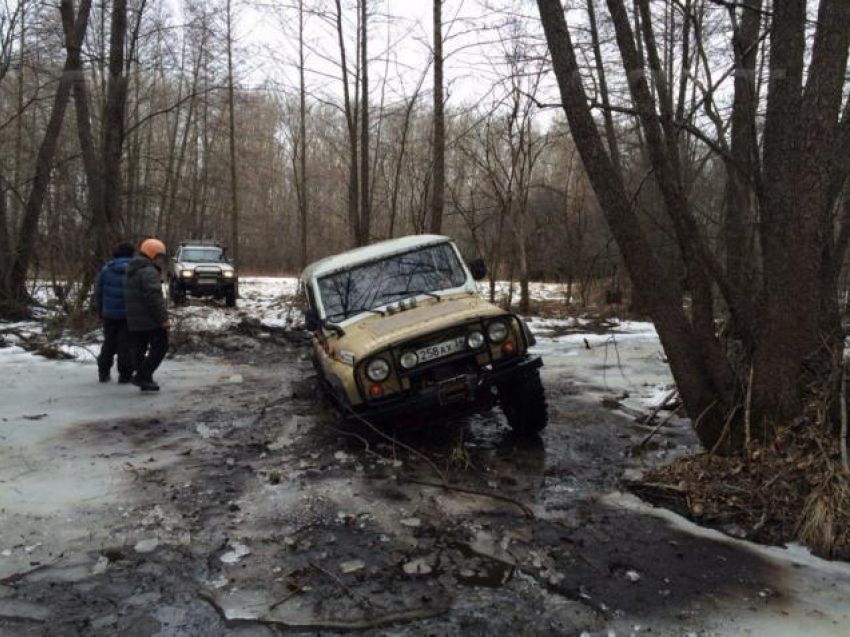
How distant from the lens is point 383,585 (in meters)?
3.12

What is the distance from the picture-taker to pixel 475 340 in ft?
16.1

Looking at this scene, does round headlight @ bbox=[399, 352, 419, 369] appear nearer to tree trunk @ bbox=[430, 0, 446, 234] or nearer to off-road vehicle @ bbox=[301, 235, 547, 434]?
off-road vehicle @ bbox=[301, 235, 547, 434]

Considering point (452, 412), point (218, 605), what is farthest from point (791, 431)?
point (218, 605)

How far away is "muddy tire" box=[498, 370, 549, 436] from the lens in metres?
5.21

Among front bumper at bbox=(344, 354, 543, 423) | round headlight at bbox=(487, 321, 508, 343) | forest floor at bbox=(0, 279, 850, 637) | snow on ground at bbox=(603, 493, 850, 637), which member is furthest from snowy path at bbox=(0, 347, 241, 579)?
snow on ground at bbox=(603, 493, 850, 637)

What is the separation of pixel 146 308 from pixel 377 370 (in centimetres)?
384

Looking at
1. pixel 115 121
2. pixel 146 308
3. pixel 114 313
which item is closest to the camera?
pixel 146 308

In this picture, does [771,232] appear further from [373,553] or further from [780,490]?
[373,553]

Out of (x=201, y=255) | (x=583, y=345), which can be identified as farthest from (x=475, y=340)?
(x=201, y=255)

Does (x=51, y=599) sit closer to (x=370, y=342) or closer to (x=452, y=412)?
(x=370, y=342)

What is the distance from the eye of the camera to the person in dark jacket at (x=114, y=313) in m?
7.55

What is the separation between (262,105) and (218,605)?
1707 inches

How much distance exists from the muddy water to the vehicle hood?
30.4 inches

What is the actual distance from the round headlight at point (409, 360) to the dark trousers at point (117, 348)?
459 centimetres
